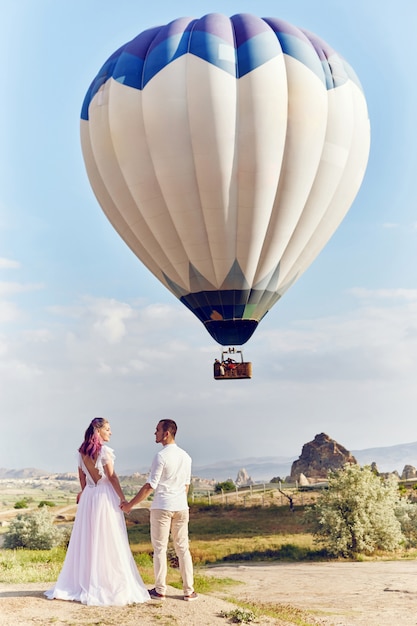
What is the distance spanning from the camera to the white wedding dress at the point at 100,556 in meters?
11.3

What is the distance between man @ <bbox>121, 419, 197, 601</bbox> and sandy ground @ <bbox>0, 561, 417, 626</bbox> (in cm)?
58

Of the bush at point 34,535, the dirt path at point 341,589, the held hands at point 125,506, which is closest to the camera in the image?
the held hands at point 125,506

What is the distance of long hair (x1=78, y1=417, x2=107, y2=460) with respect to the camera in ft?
37.0

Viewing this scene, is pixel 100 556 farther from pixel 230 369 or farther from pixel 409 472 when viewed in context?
pixel 409 472

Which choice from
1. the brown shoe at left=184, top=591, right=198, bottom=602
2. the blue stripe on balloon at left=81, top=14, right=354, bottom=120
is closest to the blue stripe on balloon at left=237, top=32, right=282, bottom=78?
the blue stripe on balloon at left=81, top=14, right=354, bottom=120

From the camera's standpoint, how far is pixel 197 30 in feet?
94.1

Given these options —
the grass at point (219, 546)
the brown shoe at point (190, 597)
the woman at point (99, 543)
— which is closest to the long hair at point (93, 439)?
the woman at point (99, 543)

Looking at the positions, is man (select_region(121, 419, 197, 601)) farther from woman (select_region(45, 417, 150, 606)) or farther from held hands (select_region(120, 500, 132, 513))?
woman (select_region(45, 417, 150, 606))

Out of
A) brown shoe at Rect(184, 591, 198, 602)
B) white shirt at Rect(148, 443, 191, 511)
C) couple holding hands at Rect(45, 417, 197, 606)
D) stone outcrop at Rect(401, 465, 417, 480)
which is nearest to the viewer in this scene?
white shirt at Rect(148, 443, 191, 511)

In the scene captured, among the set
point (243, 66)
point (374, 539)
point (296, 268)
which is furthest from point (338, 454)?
point (243, 66)

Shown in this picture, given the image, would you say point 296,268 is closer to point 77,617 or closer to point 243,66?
point 243,66

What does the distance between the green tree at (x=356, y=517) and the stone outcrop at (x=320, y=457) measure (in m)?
49.4

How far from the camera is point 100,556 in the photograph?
37.4 ft

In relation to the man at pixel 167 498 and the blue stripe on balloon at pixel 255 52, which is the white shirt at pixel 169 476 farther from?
the blue stripe on balloon at pixel 255 52
